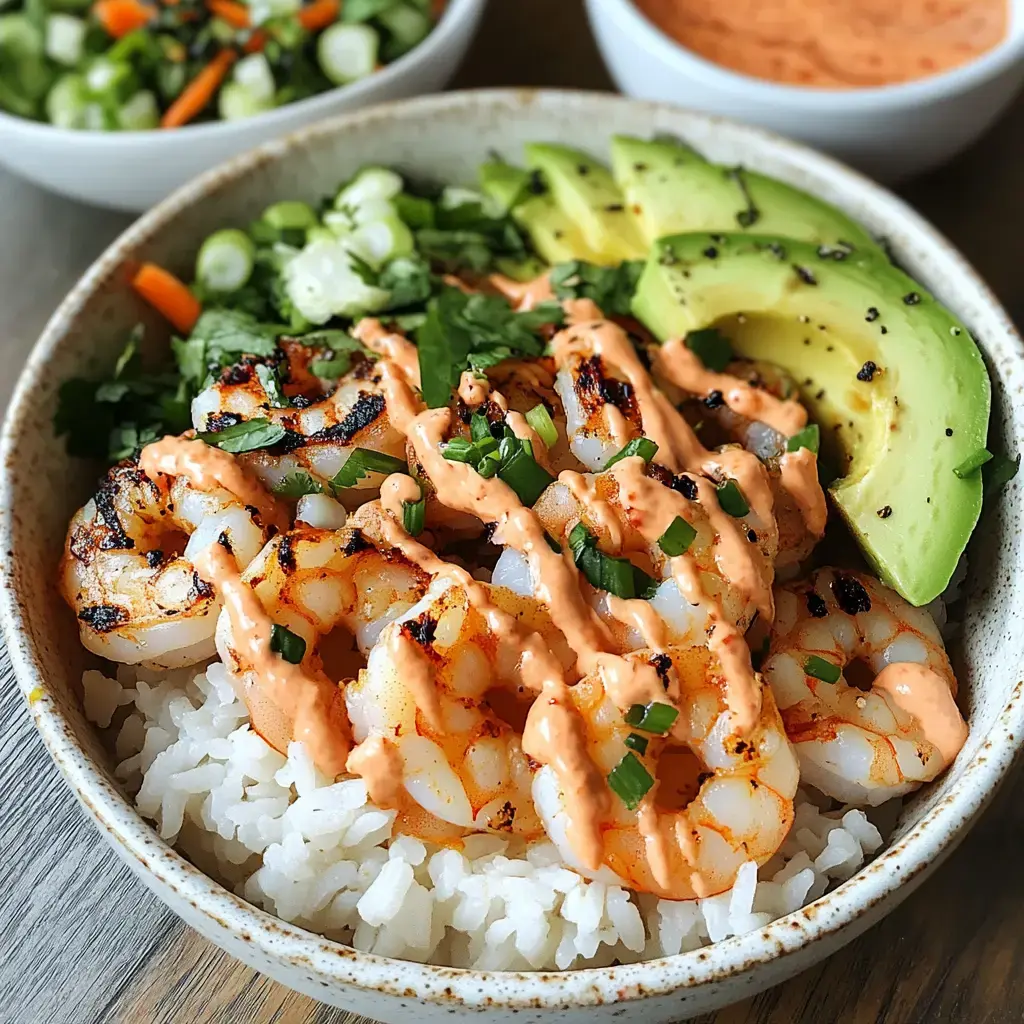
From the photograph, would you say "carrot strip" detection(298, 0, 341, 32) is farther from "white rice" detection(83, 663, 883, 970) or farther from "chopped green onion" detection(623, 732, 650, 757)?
"chopped green onion" detection(623, 732, 650, 757)

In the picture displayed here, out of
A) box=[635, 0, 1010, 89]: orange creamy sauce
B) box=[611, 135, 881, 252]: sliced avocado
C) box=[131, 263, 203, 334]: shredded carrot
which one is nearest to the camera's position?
box=[611, 135, 881, 252]: sliced avocado

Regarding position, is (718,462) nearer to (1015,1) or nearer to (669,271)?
(669,271)

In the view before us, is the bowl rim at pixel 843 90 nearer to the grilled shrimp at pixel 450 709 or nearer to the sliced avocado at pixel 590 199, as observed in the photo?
the sliced avocado at pixel 590 199

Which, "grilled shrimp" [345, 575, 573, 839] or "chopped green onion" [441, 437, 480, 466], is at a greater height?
"chopped green onion" [441, 437, 480, 466]

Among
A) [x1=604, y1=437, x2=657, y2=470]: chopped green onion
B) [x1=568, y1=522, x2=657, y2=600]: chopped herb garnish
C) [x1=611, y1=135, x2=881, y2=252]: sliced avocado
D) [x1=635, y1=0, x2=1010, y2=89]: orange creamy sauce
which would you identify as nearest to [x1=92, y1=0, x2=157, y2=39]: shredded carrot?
[x1=635, y1=0, x2=1010, y2=89]: orange creamy sauce

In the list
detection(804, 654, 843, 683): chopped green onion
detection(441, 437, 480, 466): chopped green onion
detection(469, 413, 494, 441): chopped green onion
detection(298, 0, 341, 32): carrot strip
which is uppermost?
detection(469, 413, 494, 441): chopped green onion

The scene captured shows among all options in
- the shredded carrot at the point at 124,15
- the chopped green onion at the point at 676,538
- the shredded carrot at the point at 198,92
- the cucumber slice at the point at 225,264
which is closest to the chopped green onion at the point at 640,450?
the chopped green onion at the point at 676,538

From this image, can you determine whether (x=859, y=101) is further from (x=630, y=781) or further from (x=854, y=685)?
(x=630, y=781)
